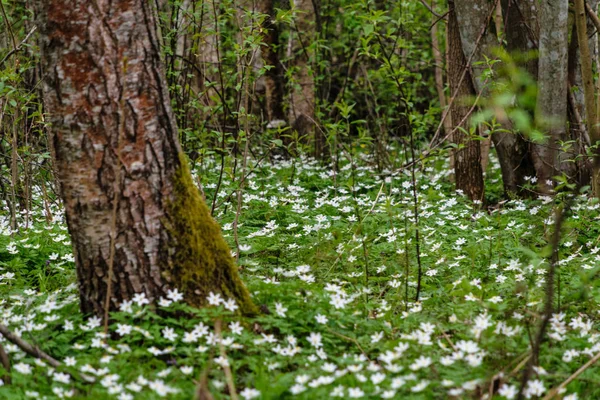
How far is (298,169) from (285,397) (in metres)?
5.61

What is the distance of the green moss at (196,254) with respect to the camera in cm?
328

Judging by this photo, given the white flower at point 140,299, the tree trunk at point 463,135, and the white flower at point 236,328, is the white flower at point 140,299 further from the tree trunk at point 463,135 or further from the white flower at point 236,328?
the tree trunk at point 463,135

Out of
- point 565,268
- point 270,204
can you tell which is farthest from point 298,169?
point 565,268

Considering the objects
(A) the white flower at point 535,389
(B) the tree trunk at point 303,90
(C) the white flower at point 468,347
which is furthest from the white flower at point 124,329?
(B) the tree trunk at point 303,90

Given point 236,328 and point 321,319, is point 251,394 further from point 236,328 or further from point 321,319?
point 321,319

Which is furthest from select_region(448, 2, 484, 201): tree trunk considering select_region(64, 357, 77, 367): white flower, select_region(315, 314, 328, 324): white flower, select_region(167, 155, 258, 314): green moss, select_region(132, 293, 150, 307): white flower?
select_region(64, 357, 77, 367): white flower

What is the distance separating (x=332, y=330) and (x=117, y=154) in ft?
4.46

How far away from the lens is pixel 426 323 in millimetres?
3514

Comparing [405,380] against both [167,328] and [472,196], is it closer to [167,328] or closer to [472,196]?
[167,328]

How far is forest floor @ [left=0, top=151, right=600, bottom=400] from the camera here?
2.80 m

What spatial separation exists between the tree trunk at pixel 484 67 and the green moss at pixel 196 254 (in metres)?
3.72

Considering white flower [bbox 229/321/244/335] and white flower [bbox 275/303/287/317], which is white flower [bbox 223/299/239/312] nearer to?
white flower [bbox 229/321/244/335]

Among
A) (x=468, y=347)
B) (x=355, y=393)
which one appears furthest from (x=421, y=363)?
(x=355, y=393)

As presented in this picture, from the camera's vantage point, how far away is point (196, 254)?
3.32 m
